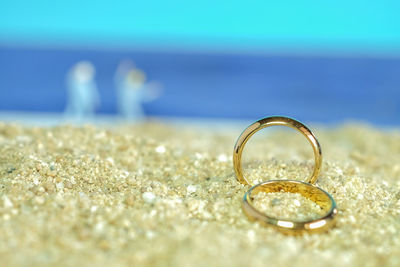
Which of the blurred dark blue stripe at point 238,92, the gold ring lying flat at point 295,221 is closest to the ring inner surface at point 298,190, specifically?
the gold ring lying flat at point 295,221

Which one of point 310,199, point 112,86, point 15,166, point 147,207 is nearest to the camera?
point 147,207

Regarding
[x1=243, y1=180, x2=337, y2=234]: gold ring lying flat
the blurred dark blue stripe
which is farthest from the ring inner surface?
the blurred dark blue stripe

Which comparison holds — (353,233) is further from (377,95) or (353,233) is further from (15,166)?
(377,95)

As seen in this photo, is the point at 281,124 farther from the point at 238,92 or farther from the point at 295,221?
the point at 238,92

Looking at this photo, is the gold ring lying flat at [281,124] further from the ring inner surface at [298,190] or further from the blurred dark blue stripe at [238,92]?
the blurred dark blue stripe at [238,92]

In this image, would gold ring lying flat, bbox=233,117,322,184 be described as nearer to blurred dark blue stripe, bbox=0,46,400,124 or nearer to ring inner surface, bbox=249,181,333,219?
ring inner surface, bbox=249,181,333,219

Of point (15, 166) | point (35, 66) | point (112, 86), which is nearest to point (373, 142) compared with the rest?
point (15, 166)

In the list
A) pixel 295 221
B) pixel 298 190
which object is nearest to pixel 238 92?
pixel 298 190
